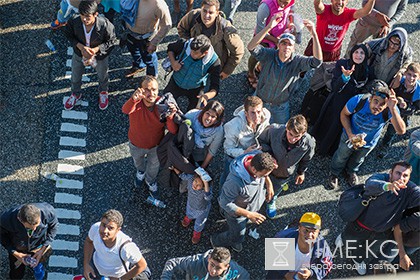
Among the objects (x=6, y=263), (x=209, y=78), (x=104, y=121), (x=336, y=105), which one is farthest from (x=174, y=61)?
(x=6, y=263)

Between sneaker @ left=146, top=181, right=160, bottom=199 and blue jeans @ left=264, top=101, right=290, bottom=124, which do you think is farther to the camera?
blue jeans @ left=264, top=101, right=290, bottom=124

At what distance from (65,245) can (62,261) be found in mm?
218

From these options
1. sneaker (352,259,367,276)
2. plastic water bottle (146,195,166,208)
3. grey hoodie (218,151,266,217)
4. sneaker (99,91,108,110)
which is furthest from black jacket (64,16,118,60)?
sneaker (352,259,367,276)

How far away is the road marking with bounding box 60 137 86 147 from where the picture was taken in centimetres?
841

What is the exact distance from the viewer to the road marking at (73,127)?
8555 millimetres

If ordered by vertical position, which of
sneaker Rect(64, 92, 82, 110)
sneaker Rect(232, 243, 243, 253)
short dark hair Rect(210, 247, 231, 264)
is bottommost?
sneaker Rect(232, 243, 243, 253)

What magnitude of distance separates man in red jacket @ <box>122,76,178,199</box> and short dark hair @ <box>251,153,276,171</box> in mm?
1140

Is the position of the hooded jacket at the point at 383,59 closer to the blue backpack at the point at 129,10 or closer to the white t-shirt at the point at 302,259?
the white t-shirt at the point at 302,259

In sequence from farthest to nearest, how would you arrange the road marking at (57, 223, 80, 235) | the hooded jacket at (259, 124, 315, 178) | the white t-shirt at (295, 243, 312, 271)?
the road marking at (57, 223, 80, 235), the hooded jacket at (259, 124, 315, 178), the white t-shirt at (295, 243, 312, 271)

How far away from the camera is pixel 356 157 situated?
26.5ft

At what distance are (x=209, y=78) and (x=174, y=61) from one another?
22.9 inches

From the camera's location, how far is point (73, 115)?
8.70 m

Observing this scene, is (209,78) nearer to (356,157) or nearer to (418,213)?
(356,157)

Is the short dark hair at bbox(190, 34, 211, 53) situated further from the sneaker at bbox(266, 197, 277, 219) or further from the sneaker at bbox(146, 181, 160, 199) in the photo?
the sneaker at bbox(266, 197, 277, 219)
